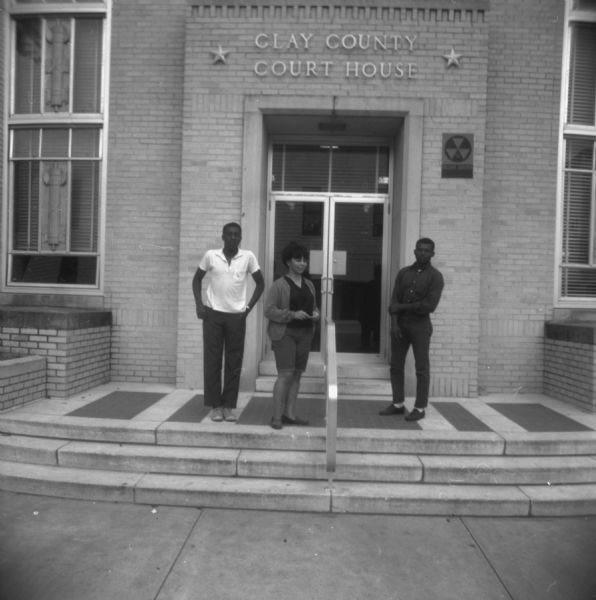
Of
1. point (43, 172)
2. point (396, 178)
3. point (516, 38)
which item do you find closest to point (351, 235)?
point (396, 178)

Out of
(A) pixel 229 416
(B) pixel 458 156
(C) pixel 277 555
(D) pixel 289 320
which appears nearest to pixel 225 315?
(D) pixel 289 320

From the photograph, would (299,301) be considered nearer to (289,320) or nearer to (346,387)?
(289,320)

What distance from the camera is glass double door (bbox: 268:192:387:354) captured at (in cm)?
746

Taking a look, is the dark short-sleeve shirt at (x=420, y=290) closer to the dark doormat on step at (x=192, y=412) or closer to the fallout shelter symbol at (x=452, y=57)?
the dark doormat on step at (x=192, y=412)

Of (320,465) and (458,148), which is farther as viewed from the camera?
(458,148)

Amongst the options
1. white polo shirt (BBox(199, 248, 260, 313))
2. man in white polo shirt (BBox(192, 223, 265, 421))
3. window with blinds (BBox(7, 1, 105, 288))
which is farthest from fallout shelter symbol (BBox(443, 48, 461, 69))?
window with blinds (BBox(7, 1, 105, 288))

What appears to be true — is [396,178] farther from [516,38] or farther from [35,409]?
[35,409]

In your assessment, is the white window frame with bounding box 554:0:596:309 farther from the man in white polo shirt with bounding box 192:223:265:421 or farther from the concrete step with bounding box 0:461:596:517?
the man in white polo shirt with bounding box 192:223:265:421

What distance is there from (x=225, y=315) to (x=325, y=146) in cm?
342

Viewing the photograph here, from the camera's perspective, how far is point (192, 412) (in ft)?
19.0

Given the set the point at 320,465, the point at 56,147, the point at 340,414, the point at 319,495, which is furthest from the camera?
the point at 56,147

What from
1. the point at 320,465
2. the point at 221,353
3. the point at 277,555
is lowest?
the point at 277,555

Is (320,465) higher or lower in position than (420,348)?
lower

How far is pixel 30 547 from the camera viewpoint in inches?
147
